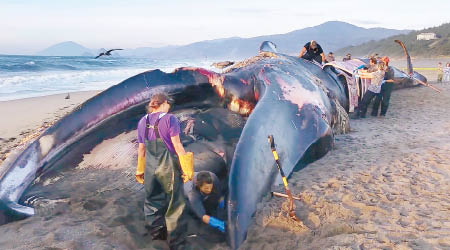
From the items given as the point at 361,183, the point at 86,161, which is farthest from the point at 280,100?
the point at 86,161

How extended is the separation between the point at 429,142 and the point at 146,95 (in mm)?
5254

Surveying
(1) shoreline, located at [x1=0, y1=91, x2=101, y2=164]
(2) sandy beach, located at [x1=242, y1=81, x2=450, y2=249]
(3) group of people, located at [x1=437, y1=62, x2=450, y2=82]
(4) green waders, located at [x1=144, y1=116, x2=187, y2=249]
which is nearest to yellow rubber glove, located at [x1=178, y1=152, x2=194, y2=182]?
(4) green waders, located at [x1=144, y1=116, x2=187, y2=249]

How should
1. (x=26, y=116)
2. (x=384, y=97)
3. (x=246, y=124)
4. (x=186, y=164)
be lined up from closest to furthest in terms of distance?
1. (x=186, y=164)
2. (x=246, y=124)
3. (x=384, y=97)
4. (x=26, y=116)

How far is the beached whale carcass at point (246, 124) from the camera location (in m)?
3.67

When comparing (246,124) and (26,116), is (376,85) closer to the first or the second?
(246,124)

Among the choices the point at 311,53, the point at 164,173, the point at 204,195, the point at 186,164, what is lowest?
the point at 204,195

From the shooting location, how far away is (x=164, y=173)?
377 centimetres

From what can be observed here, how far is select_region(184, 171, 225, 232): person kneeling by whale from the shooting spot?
4.14 metres

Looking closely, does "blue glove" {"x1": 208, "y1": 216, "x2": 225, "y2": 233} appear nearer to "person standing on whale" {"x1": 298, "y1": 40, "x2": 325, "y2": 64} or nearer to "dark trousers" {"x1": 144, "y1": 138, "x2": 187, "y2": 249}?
"dark trousers" {"x1": 144, "y1": 138, "x2": 187, "y2": 249}

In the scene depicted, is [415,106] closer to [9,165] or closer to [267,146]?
[267,146]

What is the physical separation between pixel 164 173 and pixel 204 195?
2.27ft

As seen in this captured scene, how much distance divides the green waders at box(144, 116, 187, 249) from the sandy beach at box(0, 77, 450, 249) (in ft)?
0.71

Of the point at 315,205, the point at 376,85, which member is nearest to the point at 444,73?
the point at 376,85

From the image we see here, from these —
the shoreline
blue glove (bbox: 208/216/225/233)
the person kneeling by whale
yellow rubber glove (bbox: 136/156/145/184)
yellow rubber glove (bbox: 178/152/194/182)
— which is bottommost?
the shoreline
